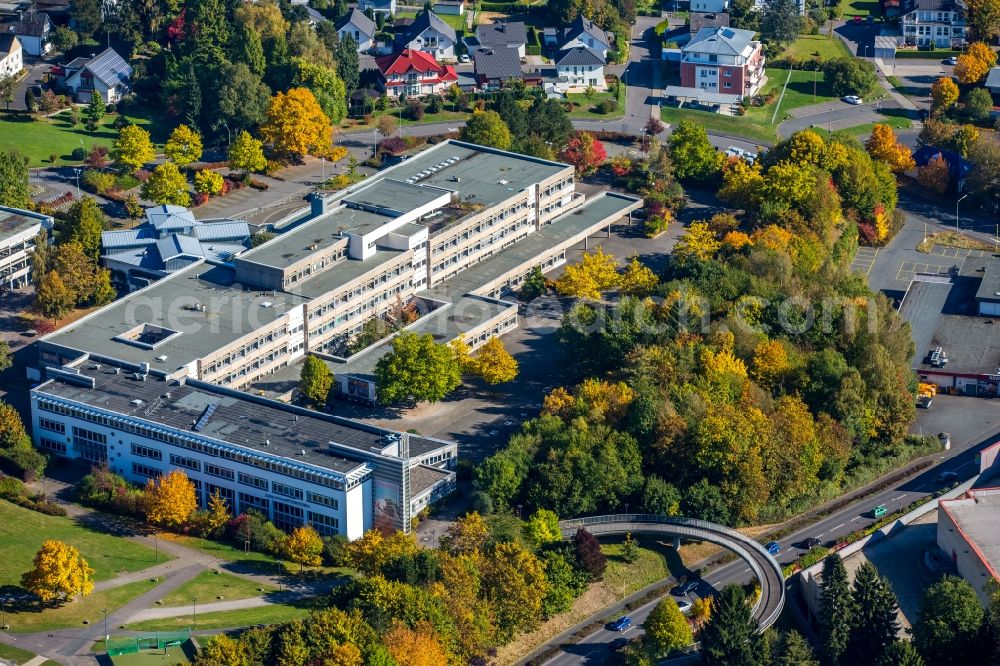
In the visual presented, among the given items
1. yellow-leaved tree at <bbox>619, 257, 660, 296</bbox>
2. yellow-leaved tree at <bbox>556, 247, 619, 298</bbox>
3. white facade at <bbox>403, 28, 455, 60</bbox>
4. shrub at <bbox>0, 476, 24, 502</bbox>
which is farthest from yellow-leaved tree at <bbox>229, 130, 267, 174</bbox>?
shrub at <bbox>0, 476, 24, 502</bbox>

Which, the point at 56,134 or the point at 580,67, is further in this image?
the point at 580,67

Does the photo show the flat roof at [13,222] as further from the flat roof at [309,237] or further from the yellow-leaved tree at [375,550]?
the yellow-leaved tree at [375,550]

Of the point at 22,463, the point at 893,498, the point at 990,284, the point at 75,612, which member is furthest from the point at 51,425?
the point at 990,284

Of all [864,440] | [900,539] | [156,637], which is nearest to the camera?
[156,637]

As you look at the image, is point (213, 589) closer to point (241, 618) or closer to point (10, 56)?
point (241, 618)

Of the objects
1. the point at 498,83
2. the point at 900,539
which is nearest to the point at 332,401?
the point at 900,539

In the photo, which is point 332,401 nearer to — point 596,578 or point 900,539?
point 596,578
